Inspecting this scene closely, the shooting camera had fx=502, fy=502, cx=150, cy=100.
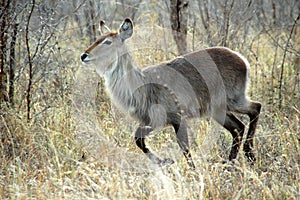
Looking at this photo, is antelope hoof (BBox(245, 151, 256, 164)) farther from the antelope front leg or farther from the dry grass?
the antelope front leg

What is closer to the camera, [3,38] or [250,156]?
[250,156]

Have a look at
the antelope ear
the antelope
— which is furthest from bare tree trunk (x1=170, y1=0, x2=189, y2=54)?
the antelope ear

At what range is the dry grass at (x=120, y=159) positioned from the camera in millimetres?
3115

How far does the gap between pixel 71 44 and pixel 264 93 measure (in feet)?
11.8

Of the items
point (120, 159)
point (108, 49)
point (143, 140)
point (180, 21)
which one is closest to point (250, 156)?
point (143, 140)

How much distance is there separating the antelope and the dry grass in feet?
0.53

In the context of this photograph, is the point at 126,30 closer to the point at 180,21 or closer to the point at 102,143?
the point at 102,143

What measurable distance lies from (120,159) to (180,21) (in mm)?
2530

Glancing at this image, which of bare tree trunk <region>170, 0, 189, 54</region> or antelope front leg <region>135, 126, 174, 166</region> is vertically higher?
bare tree trunk <region>170, 0, 189, 54</region>

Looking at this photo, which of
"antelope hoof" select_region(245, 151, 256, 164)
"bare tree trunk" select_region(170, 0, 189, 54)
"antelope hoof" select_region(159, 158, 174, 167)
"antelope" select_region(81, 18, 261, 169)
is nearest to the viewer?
"antelope hoof" select_region(159, 158, 174, 167)

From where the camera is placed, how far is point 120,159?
4055 millimetres

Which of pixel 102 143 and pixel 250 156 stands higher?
pixel 102 143

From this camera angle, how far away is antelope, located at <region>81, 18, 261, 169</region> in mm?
4270

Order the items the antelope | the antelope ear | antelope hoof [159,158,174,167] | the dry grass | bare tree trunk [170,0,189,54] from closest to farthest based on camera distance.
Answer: the dry grass < antelope hoof [159,158,174,167] < the antelope < the antelope ear < bare tree trunk [170,0,189,54]
